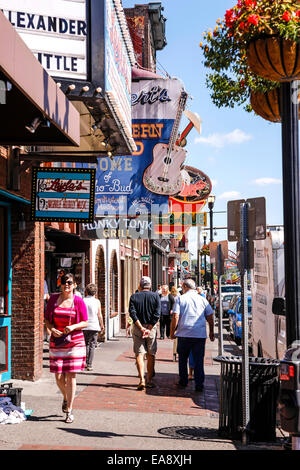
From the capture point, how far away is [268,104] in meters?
7.50

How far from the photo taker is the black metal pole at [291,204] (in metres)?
6.79

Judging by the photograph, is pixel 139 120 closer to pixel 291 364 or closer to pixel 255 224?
pixel 255 224

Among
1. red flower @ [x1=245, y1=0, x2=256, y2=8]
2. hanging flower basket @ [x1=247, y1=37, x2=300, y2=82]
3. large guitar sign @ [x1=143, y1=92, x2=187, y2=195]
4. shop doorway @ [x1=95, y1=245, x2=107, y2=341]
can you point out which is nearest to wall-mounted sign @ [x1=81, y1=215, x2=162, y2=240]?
large guitar sign @ [x1=143, y1=92, x2=187, y2=195]

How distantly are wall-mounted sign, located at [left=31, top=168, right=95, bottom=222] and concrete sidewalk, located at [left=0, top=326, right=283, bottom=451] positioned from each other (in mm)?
2787

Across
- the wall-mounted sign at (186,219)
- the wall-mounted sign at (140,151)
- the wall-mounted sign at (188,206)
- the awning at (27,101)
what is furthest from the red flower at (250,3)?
the wall-mounted sign at (188,206)

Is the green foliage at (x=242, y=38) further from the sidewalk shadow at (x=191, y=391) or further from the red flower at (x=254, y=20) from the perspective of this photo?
the sidewalk shadow at (x=191, y=391)

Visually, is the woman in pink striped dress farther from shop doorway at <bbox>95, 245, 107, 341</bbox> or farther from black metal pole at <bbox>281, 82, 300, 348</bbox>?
shop doorway at <bbox>95, 245, 107, 341</bbox>

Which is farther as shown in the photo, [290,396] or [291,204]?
[291,204]

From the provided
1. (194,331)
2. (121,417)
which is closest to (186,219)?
(194,331)

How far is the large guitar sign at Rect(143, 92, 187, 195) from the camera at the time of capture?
46.7 ft

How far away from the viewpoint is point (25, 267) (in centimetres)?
1148

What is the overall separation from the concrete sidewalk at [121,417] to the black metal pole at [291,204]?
1678mm

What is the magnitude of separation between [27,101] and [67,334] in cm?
291

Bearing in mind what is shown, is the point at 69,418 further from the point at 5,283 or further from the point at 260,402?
the point at 5,283
